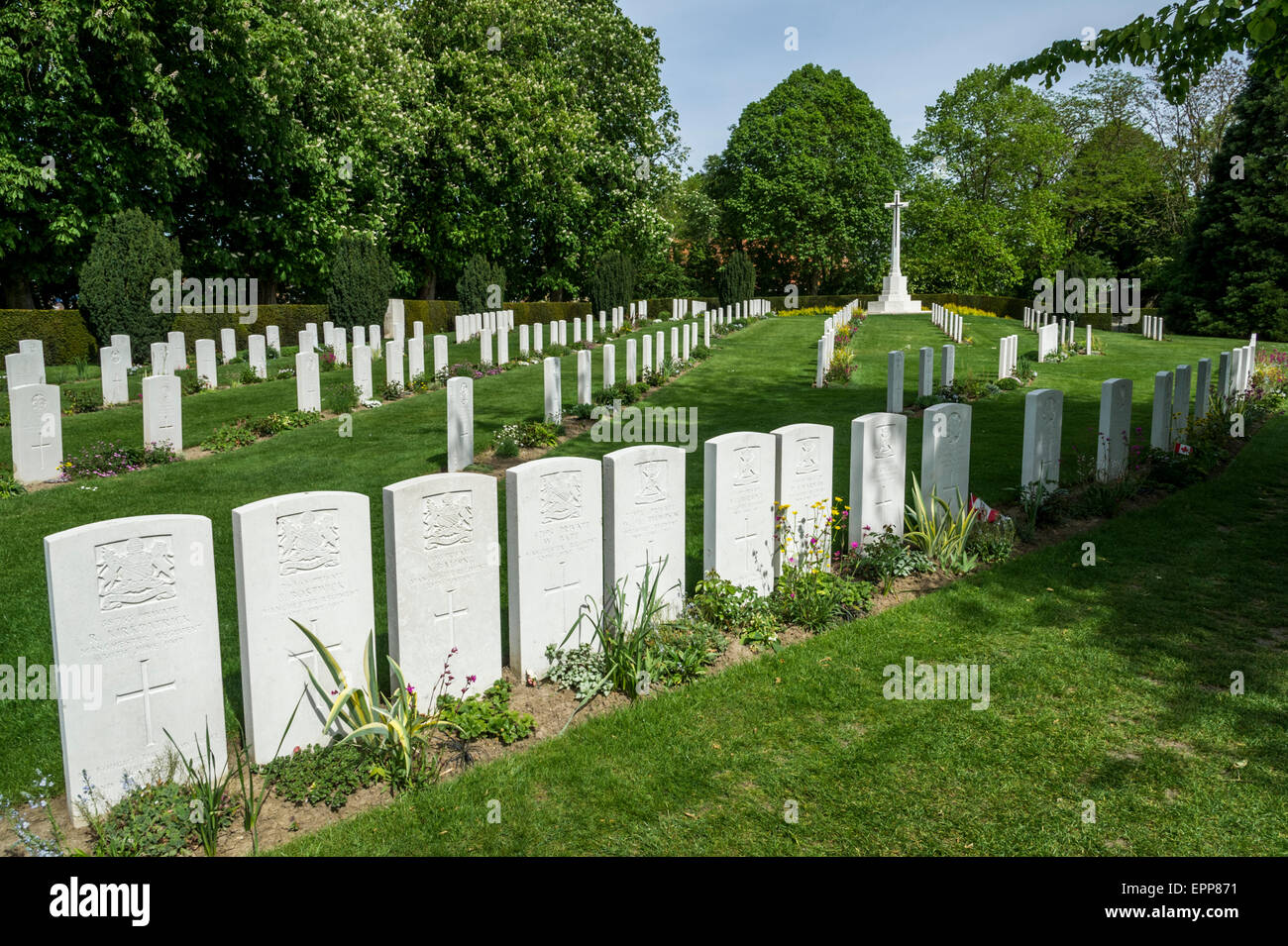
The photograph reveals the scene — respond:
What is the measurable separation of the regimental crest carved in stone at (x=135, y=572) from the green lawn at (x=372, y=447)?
1.03m

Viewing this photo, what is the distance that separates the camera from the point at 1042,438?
333 inches

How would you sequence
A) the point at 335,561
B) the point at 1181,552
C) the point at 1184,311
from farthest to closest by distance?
1. the point at 1184,311
2. the point at 1181,552
3. the point at 335,561

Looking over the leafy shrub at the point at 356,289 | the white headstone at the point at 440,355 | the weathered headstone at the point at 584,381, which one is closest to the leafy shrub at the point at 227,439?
the weathered headstone at the point at 584,381

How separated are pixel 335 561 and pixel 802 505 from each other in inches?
140

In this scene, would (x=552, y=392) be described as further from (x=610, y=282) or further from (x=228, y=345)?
(x=610, y=282)

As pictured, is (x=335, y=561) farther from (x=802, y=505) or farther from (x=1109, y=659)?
(x=1109, y=659)

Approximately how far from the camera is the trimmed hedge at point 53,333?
2076 cm

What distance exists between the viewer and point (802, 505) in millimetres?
6605

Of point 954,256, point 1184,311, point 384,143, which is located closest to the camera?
point 384,143

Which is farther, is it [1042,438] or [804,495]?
[1042,438]

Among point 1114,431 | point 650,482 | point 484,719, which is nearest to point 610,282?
point 1114,431

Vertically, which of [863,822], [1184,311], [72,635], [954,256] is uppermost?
[954,256]

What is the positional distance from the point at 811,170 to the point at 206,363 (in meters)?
42.1

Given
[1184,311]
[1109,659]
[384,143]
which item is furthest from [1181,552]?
[1184,311]
